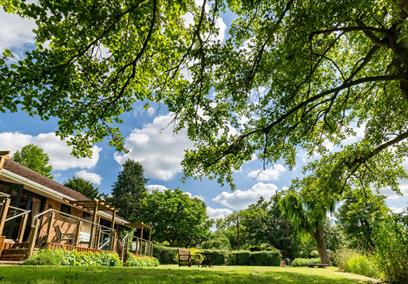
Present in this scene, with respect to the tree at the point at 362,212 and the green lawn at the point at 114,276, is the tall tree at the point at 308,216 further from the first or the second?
the green lawn at the point at 114,276

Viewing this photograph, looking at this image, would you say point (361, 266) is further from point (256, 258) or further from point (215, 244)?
point (215, 244)

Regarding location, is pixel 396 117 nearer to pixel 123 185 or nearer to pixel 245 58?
pixel 245 58

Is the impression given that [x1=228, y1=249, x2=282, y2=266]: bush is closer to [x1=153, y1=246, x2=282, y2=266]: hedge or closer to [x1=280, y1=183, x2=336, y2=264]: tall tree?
[x1=153, y1=246, x2=282, y2=266]: hedge

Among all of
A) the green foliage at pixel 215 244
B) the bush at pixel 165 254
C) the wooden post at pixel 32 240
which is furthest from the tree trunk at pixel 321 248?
the wooden post at pixel 32 240

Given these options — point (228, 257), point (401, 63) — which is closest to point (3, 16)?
point (401, 63)

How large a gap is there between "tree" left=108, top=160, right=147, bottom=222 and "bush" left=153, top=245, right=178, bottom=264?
2540 cm

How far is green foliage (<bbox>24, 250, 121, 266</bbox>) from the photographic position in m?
9.31

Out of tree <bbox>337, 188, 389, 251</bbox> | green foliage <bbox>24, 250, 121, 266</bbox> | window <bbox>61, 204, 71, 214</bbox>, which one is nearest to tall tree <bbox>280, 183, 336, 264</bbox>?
tree <bbox>337, 188, 389, 251</bbox>

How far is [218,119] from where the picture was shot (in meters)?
9.06

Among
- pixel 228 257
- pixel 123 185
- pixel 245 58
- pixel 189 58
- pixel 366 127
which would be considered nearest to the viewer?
pixel 189 58

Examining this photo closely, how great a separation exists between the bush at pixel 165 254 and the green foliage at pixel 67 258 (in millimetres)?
16985

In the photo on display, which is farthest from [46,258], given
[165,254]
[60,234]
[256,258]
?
[256,258]

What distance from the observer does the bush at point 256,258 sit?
2878 centimetres

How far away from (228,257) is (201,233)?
29.2ft
